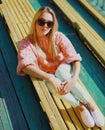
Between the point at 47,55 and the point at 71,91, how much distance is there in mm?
679

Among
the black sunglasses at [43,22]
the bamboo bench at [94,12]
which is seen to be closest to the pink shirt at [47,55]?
the black sunglasses at [43,22]

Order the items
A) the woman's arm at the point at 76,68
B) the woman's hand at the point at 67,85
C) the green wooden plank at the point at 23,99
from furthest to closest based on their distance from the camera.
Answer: the woman's arm at the point at 76,68, the green wooden plank at the point at 23,99, the woman's hand at the point at 67,85

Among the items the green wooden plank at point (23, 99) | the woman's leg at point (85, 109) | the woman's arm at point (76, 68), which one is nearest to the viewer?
the woman's leg at point (85, 109)

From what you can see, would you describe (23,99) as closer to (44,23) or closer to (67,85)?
(67,85)

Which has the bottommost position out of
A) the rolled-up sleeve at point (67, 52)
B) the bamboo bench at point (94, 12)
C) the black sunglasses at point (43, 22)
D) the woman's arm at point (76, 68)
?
the woman's arm at point (76, 68)

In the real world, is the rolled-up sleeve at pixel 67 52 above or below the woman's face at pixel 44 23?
below

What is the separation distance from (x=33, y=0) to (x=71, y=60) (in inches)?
134

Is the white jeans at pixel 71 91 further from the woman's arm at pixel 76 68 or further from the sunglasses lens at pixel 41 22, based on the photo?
the sunglasses lens at pixel 41 22

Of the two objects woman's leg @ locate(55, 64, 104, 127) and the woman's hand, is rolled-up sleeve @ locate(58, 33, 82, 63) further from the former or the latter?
woman's leg @ locate(55, 64, 104, 127)

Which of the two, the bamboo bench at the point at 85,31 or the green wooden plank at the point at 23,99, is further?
the bamboo bench at the point at 85,31

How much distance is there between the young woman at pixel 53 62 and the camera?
386cm

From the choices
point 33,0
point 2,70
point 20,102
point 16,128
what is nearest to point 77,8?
point 33,0

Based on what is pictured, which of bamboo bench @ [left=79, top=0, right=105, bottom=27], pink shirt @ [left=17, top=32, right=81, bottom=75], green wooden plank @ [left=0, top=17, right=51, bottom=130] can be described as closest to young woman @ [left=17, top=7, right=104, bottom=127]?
pink shirt @ [left=17, top=32, right=81, bottom=75]

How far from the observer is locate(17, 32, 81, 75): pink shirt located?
13.7ft
